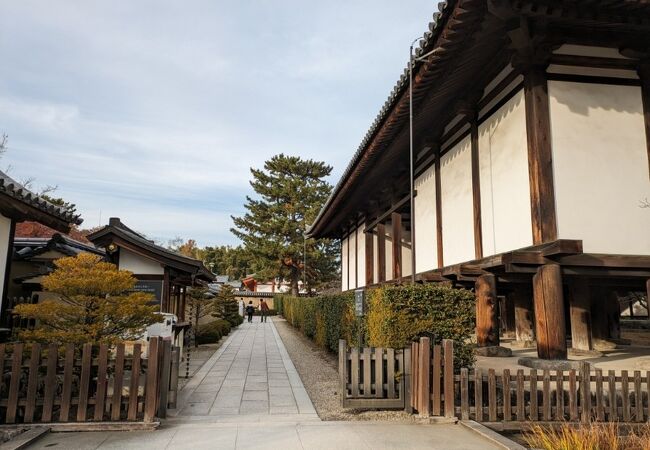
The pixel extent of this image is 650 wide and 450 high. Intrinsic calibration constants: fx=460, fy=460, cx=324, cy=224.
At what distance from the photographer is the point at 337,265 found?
43000 mm

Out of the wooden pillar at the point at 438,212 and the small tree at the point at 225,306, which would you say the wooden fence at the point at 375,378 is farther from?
the small tree at the point at 225,306

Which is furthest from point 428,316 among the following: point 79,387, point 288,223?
point 288,223

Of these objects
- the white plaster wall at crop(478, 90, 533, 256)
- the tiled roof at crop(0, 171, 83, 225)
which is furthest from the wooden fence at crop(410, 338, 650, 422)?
the tiled roof at crop(0, 171, 83, 225)

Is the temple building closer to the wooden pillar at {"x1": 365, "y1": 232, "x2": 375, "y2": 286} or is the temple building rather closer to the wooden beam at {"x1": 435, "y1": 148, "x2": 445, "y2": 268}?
the wooden beam at {"x1": 435, "y1": 148, "x2": 445, "y2": 268}

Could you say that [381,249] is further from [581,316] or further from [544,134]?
[544,134]

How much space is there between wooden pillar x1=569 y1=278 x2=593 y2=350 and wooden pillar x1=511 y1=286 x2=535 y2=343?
1.80 m

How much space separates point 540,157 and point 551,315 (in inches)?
92.9

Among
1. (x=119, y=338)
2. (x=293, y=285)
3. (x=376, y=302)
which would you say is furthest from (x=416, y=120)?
(x=293, y=285)

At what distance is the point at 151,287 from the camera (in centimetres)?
1105

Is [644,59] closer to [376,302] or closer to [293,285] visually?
[376,302]

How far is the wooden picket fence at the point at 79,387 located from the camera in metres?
5.39

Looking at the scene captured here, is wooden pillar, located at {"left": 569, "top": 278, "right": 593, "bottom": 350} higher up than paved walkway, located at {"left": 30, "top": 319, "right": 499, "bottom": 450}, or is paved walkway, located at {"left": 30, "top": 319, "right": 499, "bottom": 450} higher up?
wooden pillar, located at {"left": 569, "top": 278, "right": 593, "bottom": 350}

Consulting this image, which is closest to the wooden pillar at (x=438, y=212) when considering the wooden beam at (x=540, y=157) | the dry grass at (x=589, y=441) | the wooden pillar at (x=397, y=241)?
the wooden pillar at (x=397, y=241)

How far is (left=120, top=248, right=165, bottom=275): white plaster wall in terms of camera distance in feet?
35.8
